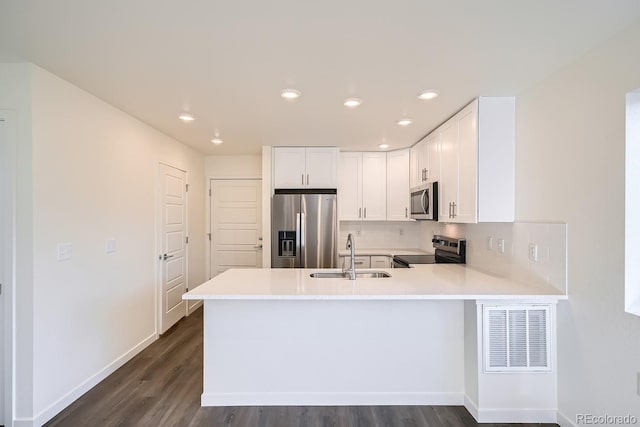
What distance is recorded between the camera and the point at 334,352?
244 centimetres

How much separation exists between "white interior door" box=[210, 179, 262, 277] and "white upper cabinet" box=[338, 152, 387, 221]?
1.37 m

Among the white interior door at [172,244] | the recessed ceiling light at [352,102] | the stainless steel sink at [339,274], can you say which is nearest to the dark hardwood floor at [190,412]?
the stainless steel sink at [339,274]

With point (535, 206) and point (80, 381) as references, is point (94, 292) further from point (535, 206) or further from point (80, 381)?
point (535, 206)

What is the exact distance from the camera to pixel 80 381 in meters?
2.52

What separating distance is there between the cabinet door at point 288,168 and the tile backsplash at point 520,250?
2023 millimetres

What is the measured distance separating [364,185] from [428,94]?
2.30 m

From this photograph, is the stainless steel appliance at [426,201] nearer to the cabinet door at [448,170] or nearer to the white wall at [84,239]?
the cabinet door at [448,170]

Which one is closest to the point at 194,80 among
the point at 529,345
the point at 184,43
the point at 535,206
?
the point at 184,43

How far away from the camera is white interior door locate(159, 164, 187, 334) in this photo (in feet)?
12.6

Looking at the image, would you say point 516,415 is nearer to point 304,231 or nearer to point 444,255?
point 444,255

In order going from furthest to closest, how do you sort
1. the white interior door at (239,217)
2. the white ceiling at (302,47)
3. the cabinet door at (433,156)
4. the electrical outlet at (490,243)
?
the white interior door at (239,217), the cabinet door at (433,156), the electrical outlet at (490,243), the white ceiling at (302,47)

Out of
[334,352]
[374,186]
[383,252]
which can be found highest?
[374,186]

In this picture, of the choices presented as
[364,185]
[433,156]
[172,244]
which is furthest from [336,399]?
[364,185]

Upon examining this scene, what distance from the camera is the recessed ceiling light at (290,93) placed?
8.02 ft
